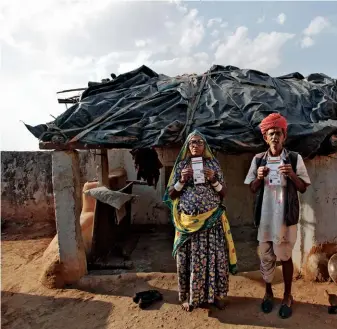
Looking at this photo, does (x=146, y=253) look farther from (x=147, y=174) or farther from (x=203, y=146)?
(x=203, y=146)

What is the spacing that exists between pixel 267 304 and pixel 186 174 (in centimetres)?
191

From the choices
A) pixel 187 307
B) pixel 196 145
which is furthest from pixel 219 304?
pixel 196 145

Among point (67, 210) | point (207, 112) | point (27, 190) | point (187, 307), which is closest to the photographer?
point (187, 307)

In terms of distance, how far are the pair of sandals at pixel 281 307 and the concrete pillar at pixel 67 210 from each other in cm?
277

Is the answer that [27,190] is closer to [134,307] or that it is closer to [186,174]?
[134,307]

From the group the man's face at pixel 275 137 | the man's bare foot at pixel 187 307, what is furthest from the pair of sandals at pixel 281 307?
the man's face at pixel 275 137

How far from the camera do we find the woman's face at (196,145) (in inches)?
144

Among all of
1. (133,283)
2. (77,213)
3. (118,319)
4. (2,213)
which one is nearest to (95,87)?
(77,213)

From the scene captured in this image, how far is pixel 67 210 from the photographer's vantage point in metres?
4.95

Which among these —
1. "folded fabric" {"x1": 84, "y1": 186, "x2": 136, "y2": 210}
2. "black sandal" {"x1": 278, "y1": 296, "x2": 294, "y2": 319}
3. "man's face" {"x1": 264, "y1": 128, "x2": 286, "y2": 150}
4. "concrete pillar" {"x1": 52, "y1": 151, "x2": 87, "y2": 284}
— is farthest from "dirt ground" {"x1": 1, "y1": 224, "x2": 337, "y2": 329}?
"man's face" {"x1": 264, "y1": 128, "x2": 286, "y2": 150}

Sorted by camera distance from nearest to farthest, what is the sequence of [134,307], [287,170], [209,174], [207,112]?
[287,170] → [209,174] → [134,307] → [207,112]

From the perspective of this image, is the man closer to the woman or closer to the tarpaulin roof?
the woman

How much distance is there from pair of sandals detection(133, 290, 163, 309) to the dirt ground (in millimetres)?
74

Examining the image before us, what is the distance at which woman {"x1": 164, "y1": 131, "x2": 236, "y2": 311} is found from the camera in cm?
369
